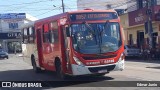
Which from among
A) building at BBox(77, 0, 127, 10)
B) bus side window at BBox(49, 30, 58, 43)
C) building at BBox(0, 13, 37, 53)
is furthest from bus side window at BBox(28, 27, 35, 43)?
building at BBox(0, 13, 37, 53)

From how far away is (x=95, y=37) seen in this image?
14.0 m

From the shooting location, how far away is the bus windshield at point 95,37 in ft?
45.4

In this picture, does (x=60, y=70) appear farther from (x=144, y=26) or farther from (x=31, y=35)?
(x=144, y=26)

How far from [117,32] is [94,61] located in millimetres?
1689

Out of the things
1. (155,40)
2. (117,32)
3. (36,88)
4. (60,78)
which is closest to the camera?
(36,88)

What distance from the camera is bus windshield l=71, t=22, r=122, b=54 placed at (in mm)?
13828

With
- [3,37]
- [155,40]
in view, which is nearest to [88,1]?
[3,37]

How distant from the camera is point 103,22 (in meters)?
14.3

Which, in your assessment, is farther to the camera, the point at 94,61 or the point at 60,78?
the point at 60,78

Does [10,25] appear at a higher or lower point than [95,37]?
higher

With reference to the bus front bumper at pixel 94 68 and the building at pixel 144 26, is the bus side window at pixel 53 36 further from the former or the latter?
the building at pixel 144 26

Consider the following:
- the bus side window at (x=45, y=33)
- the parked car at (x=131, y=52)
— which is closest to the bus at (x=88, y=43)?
the bus side window at (x=45, y=33)

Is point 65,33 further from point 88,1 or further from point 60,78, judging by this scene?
point 88,1

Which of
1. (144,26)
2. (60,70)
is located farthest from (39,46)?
(144,26)
